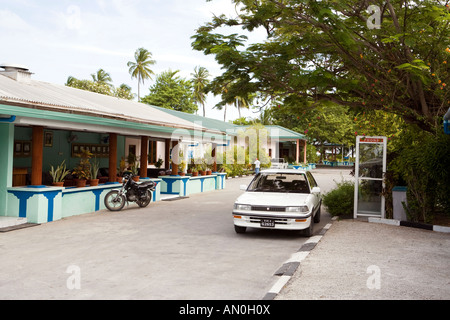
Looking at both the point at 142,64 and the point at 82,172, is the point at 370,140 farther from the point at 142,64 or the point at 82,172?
the point at 142,64

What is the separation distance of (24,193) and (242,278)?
7.27 m

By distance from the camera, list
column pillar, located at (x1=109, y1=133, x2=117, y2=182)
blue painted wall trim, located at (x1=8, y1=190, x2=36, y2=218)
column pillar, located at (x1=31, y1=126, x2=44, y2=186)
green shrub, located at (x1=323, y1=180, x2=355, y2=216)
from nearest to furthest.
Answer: blue painted wall trim, located at (x1=8, y1=190, x2=36, y2=218) → column pillar, located at (x1=31, y1=126, x2=44, y2=186) → green shrub, located at (x1=323, y1=180, x2=355, y2=216) → column pillar, located at (x1=109, y1=133, x2=117, y2=182)

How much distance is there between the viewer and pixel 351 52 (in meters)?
10.5

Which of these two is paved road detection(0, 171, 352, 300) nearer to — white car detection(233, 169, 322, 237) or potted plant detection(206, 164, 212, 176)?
white car detection(233, 169, 322, 237)

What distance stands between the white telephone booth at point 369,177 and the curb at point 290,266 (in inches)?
133

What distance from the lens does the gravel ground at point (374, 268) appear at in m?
5.26

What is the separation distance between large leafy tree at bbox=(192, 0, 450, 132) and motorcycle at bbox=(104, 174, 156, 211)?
473 cm

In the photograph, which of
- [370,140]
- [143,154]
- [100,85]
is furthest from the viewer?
[100,85]

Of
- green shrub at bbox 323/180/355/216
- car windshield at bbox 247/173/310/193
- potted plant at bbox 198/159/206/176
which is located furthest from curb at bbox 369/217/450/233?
potted plant at bbox 198/159/206/176

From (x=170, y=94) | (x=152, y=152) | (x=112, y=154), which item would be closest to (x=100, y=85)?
(x=170, y=94)

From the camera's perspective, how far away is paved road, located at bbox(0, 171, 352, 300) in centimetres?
548

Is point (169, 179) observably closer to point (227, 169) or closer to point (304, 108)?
→ point (304, 108)

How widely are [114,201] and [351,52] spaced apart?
337 inches

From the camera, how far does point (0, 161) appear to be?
10.6 metres
